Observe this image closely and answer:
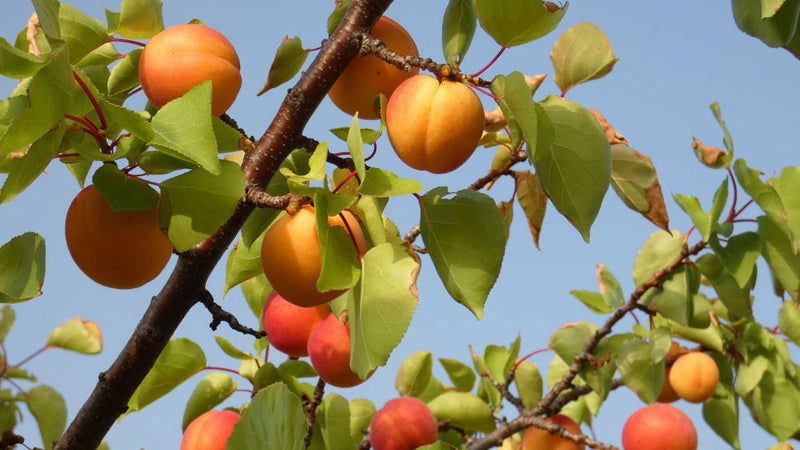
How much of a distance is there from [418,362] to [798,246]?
2.70ft

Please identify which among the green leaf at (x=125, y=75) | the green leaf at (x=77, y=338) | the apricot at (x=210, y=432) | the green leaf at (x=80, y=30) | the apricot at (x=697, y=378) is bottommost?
the apricot at (x=210, y=432)

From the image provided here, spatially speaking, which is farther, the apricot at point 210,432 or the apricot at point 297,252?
the apricot at point 210,432

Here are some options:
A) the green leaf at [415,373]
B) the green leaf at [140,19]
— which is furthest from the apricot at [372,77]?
the green leaf at [415,373]

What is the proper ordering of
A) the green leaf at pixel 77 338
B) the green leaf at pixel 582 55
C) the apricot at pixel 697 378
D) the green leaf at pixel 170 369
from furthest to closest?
the green leaf at pixel 77 338 < the apricot at pixel 697 378 < the green leaf at pixel 170 369 < the green leaf at pixel 582 55

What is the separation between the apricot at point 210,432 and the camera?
1188 millimetres

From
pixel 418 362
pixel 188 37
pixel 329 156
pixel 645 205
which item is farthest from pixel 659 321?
pixel 188 37

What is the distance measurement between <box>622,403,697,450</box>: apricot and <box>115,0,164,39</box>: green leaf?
1.49 metres

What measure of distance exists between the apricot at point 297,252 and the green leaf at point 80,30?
1.07 ft

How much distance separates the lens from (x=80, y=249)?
2.66ft

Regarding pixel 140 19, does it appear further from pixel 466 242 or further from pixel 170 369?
pixel 170 369

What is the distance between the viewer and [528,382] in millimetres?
1979

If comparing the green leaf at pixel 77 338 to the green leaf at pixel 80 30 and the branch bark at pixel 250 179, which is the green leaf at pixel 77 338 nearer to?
the branch bark at pixel 250 179

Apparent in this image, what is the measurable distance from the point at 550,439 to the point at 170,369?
923mm

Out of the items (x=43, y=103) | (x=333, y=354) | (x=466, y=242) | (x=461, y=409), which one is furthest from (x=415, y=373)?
(x=43, y=103)
